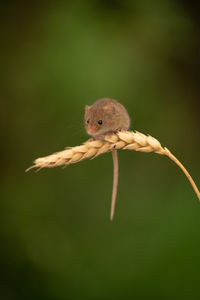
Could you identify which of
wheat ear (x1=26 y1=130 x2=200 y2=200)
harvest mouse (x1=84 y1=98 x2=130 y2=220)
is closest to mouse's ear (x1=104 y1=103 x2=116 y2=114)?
harvest mouse (x1=84 y1=98 x2=130 y2=220)

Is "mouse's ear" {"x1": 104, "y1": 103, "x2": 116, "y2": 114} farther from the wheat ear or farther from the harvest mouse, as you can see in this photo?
the wheat ear

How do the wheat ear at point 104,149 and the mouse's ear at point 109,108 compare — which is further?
the mouse's ear at point 109,108

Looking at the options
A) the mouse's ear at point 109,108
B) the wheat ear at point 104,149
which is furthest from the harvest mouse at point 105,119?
the wheat ear at point 104,149

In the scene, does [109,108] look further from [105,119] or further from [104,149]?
[104,149]

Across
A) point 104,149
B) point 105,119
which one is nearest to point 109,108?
point 105,119

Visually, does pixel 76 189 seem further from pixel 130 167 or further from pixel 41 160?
pixel 41 160

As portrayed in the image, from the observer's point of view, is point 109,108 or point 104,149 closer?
point 104,149

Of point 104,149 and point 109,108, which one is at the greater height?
point 109,108

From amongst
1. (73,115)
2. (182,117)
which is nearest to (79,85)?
(73,115)

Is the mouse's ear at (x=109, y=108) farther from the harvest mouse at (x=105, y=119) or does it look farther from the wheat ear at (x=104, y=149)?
the wheat ear at (x=104, y=149)
